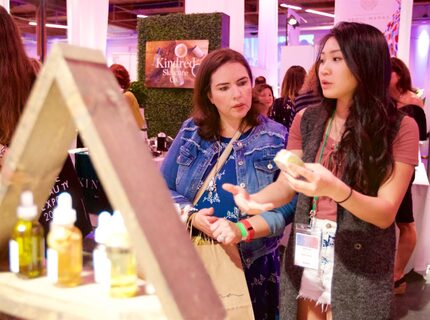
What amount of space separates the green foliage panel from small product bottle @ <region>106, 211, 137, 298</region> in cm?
438

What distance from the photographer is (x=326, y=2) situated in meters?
11.9

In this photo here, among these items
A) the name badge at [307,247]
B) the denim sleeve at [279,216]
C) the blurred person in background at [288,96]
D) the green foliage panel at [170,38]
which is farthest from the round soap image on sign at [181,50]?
the name badge at [307,247]

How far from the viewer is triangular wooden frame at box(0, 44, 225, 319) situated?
0.69 metres

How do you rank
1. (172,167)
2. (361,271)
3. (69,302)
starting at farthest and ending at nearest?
1. (172,167)
2. (361,271)
3. (69,302)

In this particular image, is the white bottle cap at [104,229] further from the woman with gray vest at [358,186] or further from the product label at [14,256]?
the woman with gray vest at [358,186]

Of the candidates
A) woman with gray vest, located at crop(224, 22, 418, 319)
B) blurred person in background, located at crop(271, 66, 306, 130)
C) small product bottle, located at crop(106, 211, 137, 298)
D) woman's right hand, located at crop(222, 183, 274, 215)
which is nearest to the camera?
small product bottle, located at crop(106, 211, 137, 298)

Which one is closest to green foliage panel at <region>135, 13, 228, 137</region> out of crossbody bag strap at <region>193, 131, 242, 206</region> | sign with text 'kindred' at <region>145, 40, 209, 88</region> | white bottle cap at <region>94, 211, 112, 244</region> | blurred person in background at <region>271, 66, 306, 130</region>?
sign with text 'kindred' at <region>145, 40, 209, 88</region>

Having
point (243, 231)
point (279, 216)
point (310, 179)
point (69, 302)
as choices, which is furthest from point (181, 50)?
point (69, 302)

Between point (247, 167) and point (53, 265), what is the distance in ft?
3.39

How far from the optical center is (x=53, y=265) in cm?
87

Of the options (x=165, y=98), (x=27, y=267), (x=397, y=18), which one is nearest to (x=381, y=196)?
(x=27, y=267)

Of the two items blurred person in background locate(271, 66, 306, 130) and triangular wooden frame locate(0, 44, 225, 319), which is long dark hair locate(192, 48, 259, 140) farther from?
blurred person in background locate(271, 66, 306, 130)

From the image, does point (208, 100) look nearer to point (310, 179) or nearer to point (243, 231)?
point (243, 231)

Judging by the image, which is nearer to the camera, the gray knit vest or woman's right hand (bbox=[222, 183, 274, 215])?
woman's right hand (bbox=[222, 183, 274, 215])
